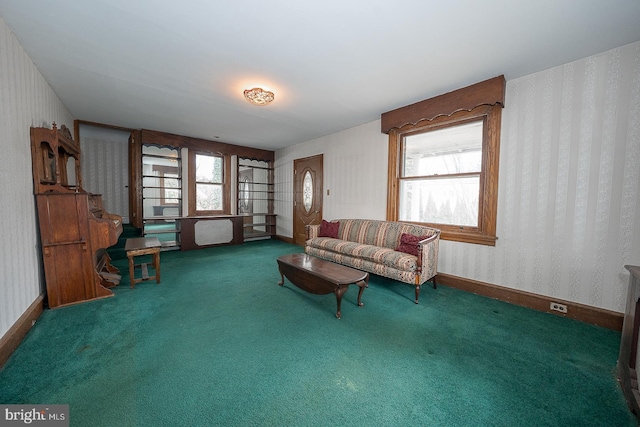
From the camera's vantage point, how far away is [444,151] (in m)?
3.47

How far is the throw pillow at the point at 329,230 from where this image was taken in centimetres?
A: 434

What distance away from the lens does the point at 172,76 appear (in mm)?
2816

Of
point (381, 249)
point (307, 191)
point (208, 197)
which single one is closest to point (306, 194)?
point (307, 191)

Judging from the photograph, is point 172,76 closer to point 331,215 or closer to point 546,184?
point 331,215

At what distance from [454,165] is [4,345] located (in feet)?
15.6

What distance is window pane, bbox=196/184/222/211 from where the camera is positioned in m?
5.88

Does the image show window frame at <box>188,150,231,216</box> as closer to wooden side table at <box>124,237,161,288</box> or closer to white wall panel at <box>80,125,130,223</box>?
white wall panel at <box>80,125,130,223</box>

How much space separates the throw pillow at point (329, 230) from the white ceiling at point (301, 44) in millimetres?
2040

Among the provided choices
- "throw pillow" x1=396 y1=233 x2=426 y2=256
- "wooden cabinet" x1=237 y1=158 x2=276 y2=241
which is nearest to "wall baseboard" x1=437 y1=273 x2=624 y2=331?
"throw pillow" x1=396 y1=233 x2=426 y2=256

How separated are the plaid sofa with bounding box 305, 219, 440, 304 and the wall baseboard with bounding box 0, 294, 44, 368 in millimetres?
3238

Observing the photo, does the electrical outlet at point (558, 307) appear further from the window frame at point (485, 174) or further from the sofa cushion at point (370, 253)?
the sofa cushion at point (370, 253)

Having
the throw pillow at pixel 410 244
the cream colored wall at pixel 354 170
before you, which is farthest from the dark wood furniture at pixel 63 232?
the cream colored wall at pixel 354 170

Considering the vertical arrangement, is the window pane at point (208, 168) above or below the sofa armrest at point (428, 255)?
above

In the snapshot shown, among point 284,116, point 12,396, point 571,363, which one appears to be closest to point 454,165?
point 571,363
